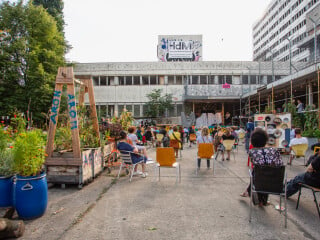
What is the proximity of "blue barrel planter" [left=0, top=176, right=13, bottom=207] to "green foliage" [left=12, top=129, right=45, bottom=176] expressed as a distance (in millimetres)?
203

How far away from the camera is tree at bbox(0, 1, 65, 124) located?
21.0 m

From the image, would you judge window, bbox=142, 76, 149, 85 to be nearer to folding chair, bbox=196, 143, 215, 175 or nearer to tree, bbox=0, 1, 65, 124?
tree, bbox=0, 1, 65, 124

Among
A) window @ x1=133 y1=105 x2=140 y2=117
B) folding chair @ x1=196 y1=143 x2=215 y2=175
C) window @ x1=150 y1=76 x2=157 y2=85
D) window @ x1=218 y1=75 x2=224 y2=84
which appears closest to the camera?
folding chair @ x1=196 y1=143 x2=215 y2=175

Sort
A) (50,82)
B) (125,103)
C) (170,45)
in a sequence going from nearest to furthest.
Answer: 1. (50,82)
2. (125,103)
3. (170,45)

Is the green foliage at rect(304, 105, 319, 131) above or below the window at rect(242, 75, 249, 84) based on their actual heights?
below

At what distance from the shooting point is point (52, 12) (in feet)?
89.9

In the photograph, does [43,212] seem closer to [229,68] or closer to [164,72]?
[164,72]

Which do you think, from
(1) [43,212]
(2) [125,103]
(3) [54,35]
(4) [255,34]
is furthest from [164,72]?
(4) [255,34]

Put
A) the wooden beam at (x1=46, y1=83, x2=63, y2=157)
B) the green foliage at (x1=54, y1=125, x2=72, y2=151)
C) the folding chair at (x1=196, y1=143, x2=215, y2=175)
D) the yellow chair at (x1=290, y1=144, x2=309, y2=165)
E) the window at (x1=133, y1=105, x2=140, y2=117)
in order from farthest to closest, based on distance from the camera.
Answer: the window at (x1=133, y1=105, x2=140, y2=117) < the yellow chair at (x1=290, y1=144, x2=309, y2=165) < the folding chair at (x1=196, y1=143, x2=215, y2=175) < the green foliage at (x1=54, y1=125, x2=72, y2=151) < the wooden beam at (x1=46, y1=83, x2=63, y2=157)

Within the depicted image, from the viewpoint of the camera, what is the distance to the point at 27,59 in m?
21.3

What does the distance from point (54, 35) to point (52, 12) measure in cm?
663

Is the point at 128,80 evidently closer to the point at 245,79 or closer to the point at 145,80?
the point at 145,80

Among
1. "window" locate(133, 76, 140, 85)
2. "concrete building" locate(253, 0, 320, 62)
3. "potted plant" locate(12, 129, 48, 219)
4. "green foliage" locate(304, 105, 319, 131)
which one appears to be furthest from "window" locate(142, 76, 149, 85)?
"concrete building" locate(253, 0, 320, 62)

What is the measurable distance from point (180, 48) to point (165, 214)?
33282mm
